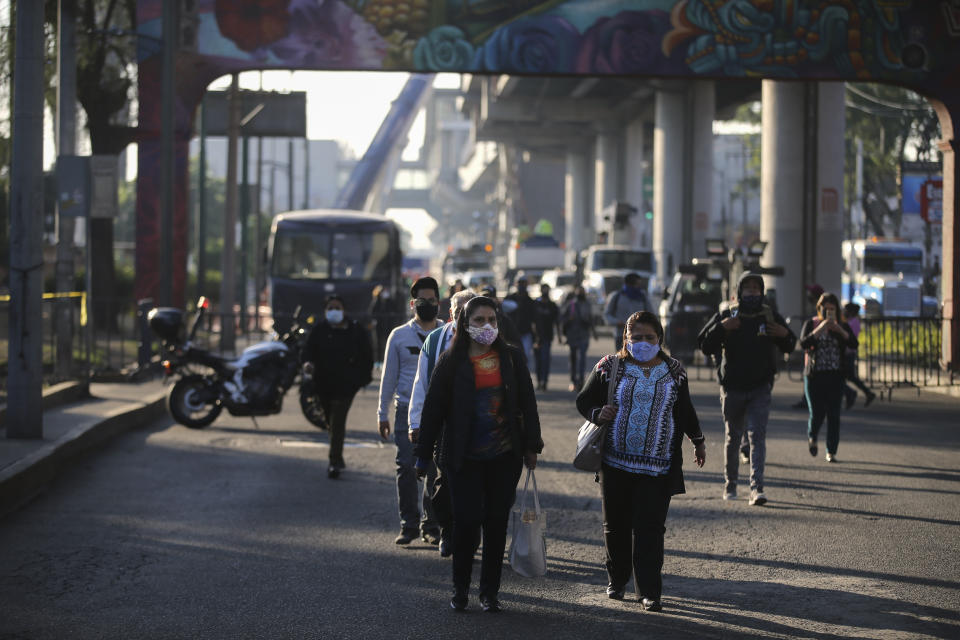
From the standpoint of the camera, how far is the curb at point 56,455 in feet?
36.2

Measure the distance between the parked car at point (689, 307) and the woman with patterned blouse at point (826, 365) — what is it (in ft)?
38.0

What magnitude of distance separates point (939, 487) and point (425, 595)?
607 centimetres

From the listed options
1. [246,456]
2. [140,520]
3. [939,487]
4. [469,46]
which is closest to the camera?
[140,520]

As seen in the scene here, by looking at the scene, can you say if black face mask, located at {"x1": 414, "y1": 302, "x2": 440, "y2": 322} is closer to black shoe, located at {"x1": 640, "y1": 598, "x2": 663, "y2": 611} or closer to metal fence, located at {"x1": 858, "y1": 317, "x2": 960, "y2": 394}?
black shoe, located at {"x1": 640, "y1": 598, "x2": 663, "y2": 611}

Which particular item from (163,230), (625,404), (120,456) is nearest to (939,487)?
(625,404)

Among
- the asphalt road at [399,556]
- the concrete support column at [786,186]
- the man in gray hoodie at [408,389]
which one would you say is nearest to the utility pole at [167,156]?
the asphalt road at [399,556]

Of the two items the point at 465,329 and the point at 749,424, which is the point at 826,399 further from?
the point at 465,329

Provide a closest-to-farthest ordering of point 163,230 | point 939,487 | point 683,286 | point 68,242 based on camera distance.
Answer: point 939,487
point 68,242
point 163,230
point 683,286

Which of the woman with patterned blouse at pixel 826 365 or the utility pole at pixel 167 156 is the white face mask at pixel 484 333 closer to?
the woman with patterned blouse at pixel 826 365

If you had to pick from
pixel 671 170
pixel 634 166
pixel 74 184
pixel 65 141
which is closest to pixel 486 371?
pixel 74 184

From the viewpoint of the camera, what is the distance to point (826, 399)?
13594mm

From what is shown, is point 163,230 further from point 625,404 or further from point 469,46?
point 625,404

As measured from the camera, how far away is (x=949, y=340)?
24.8 m

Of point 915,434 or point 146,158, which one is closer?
point 915,434
